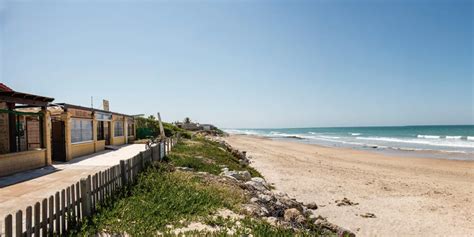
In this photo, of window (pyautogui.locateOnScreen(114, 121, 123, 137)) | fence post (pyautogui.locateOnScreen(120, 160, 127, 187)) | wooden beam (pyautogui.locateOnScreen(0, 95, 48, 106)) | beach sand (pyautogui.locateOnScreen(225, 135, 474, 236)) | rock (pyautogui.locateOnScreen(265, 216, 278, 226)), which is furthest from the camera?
window (pyautogui.locateOnScreen(114, 121, 123, 137))

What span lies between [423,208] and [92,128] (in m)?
17.6

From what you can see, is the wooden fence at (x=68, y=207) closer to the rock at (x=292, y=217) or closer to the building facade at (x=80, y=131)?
the rock at (x=292, y=217)

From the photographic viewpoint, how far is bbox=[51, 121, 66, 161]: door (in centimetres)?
1438

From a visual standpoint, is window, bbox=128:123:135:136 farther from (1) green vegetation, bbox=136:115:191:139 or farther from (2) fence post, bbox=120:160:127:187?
(2) fence post, bbox=120:160:127:187

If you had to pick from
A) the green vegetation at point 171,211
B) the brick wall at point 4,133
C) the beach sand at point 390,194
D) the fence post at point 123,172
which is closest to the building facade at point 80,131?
the brick wall at point 4,133

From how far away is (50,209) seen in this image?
476 cm

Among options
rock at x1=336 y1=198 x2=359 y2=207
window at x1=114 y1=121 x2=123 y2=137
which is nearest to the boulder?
rock at x1=336 y1=198 x2=359 y2=207

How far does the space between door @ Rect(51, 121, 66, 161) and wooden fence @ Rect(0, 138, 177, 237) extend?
781 cm

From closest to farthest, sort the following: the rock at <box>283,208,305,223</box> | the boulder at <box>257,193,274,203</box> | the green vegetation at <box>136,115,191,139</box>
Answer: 1. the rock at <box>283,208,305,223</box>
2. the boulder at <box>257,193,274,203</box>
3. the green vegetation at <box>136,115,191,139</box>

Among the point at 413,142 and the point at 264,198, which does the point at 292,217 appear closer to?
the point at 264,198

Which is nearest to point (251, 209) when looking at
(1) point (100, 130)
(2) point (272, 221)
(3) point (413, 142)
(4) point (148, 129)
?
(2) point (272, 221)

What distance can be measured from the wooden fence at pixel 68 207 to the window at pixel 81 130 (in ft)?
30.0

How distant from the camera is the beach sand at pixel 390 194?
9.90m

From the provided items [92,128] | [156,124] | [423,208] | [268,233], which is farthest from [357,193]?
[156,124]
